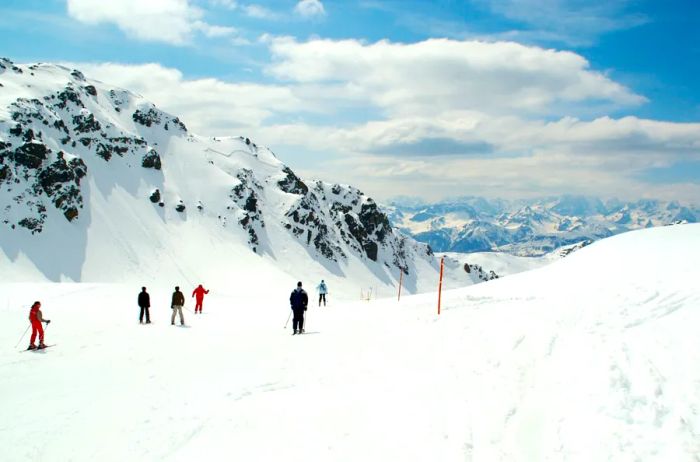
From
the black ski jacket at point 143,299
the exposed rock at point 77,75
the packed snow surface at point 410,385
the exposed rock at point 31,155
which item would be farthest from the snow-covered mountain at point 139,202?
the packed snow surface at point 410,385

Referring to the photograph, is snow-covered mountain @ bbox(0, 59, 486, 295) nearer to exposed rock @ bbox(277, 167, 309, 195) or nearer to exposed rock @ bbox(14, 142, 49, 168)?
exposed rock @ bbox(14, 142, 49, 168)

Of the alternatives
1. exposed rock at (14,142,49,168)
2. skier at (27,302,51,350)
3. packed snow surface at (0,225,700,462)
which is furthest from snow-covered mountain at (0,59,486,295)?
packed snow surface at (0,225,700,462)

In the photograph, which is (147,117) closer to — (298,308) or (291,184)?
(291,184)

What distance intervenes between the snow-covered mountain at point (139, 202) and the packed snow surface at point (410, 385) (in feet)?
240

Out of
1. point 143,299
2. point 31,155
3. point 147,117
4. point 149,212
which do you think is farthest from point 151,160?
point 143,299

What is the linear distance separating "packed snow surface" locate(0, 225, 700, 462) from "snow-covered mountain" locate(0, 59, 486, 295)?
240ft

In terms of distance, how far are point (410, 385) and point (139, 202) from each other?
365 feet

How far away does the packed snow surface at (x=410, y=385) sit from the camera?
8836 mm

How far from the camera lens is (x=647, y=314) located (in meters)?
13.4

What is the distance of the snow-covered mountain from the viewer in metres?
85.2

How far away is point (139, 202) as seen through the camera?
109m

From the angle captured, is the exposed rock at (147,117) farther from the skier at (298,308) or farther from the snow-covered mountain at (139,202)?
the skier at (298,308)

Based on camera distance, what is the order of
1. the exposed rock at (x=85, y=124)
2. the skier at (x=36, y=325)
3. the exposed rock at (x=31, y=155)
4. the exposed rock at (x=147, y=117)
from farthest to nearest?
the exposed rock at (x=147, y=117) → the exposed rock at (x=85, y=124) → the exposed rock at (x=31, y=155) → the skier at (x=36, y=325)

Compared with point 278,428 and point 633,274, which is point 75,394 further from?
point 633,274
